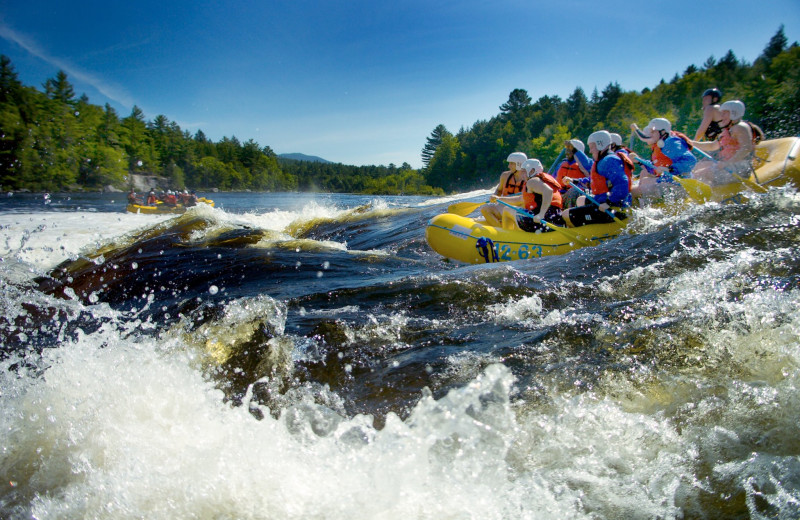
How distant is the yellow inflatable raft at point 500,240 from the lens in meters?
6.81

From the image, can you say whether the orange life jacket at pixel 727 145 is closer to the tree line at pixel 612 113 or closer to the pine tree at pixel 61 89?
the tree line at pixel 612 113

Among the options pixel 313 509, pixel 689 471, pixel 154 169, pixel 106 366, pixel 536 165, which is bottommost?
pixel 689 471

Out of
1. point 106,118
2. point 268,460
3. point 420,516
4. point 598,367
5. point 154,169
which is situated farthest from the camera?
point 154,169

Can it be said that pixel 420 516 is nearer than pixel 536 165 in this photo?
Yes

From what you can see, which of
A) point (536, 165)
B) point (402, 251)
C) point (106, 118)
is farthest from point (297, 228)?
point (106, 118)

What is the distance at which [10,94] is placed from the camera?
62000 mm

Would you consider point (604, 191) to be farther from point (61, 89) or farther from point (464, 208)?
point (61, 89)

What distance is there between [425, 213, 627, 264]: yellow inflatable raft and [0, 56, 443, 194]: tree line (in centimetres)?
5814

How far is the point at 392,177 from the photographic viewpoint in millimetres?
127688

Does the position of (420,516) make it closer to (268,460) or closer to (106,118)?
(268,460)

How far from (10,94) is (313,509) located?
3266 inches

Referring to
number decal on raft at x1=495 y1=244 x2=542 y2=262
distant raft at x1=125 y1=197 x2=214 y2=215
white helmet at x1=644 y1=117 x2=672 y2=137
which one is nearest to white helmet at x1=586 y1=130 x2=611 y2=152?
white helmet at x1=644 y1=117 x2=672 y2=137

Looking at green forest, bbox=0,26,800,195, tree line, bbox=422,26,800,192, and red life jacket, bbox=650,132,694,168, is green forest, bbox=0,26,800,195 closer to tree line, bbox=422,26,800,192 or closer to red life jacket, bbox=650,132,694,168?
tree line, bbox=422,26,800,192

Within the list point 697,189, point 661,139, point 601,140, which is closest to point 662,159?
point 661,139
